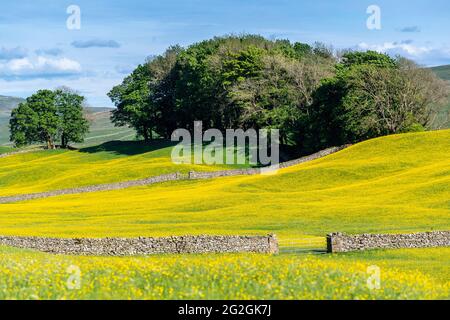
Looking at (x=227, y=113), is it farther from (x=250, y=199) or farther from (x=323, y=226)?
(x=323, y=226)

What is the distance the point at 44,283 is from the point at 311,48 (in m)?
163

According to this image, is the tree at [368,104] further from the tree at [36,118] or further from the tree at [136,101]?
the tree at [36,118]

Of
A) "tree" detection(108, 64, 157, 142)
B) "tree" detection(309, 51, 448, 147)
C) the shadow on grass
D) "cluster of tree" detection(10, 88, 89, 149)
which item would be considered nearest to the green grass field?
"tree" detection(309, 51, 448, 147)

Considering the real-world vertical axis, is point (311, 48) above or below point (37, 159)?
above

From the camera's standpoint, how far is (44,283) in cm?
2336

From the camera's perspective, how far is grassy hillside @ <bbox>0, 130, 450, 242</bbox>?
55.2 metres

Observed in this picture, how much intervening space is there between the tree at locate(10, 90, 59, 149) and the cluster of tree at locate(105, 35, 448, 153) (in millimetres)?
15901

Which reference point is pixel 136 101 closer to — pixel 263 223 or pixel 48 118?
pixel 48 118

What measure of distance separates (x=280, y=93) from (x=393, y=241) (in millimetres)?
85328

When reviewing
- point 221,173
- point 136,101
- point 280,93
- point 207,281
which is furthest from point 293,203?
point 136,101

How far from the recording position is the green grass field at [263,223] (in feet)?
76.4

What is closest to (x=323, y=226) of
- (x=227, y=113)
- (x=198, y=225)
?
(x=198, y=225)

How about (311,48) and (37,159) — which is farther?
(311,48)
